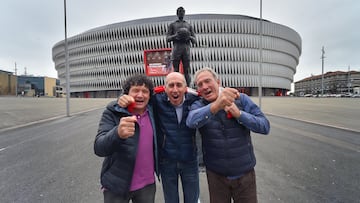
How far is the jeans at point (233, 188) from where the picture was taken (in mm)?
1915

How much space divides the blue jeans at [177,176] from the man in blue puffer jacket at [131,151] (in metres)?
0.17

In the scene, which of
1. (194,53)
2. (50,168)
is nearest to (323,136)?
(50,168)

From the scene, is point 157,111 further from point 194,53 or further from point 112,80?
point 112,80

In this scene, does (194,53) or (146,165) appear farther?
(194,53)

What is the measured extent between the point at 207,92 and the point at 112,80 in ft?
232

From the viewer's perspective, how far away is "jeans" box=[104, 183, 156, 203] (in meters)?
1.86

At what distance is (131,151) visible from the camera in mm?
1769

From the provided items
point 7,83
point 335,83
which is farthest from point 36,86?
point 335,83

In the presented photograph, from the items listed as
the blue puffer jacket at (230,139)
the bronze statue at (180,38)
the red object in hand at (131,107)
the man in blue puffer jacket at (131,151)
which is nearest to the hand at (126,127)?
the man in blue puffer jacket at (131,151)

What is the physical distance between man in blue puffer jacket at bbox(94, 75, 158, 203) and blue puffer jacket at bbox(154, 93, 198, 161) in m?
0.14

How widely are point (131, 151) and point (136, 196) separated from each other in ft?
1.66

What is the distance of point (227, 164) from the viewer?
190 cm

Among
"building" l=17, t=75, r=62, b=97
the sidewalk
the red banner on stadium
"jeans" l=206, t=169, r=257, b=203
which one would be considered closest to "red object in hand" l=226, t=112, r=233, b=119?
"jeans" l=206, t=169, r=257, b=203

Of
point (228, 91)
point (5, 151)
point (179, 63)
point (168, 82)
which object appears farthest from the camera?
point (179, 63)
